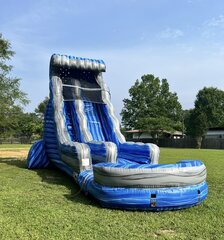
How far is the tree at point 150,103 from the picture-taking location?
40.8m

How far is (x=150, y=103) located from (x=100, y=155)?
117ft

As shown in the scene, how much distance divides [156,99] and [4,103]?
3237 centimetres

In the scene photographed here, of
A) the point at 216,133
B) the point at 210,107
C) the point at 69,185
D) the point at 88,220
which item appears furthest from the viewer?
the point at 210,107

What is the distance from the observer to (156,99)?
135 ft

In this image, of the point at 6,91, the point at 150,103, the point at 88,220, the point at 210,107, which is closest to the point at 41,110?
the point at 150,103

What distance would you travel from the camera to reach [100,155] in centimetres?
Answer: 589

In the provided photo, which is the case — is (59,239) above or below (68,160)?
below

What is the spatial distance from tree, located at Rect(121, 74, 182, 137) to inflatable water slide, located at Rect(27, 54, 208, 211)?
1220 inches

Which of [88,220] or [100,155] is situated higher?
[100,155]

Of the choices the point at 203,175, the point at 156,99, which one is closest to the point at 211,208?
the point at 203,175

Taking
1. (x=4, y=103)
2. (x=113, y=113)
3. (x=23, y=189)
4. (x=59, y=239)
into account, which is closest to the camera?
(x=59, y=239)

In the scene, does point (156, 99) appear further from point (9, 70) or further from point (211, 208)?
point (211, 208)

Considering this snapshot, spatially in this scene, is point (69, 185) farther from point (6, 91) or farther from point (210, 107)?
point (210, 107)

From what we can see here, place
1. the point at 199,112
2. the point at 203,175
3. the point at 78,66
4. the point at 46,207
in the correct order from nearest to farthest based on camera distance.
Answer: the point at 46,207
the point at 203,175
the point at 78,66
the point at 199,112
